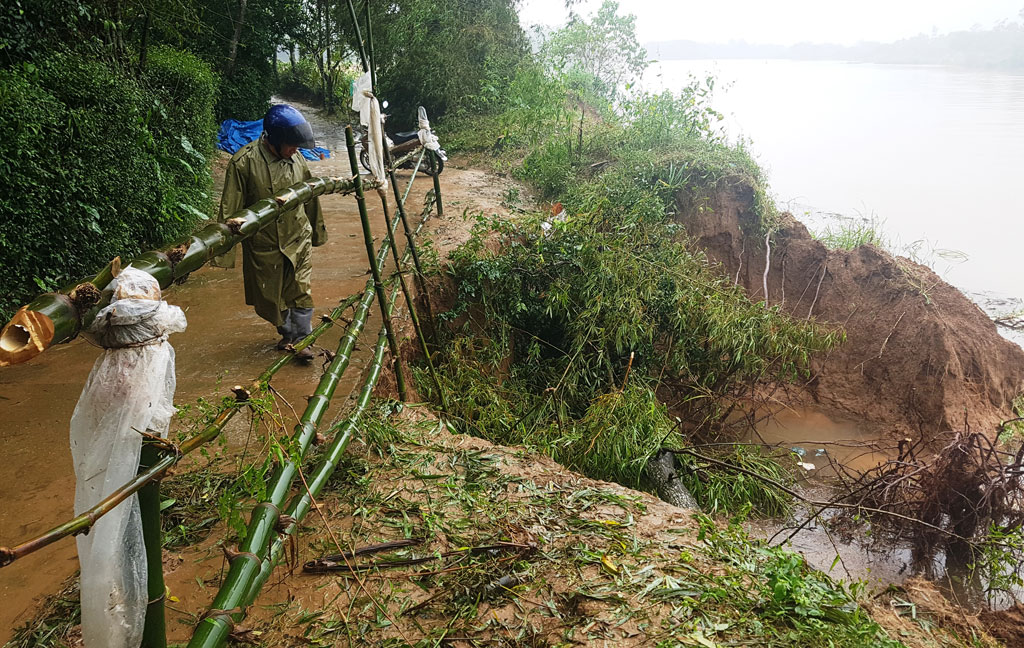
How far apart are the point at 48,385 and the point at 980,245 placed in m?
15.3

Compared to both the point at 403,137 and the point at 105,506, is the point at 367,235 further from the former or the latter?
the point at 403,137

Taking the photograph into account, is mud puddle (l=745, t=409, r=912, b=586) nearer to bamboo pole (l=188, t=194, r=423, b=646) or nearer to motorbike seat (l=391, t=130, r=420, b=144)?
bamboo pole (l=188, t=194, r=423, b=646)

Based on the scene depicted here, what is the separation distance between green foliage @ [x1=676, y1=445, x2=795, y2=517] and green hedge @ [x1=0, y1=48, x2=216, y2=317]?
4829mm

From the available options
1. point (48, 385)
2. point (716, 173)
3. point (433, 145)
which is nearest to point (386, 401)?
point (48, 385)

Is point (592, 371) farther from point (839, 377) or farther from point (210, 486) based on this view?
point (839, 377)

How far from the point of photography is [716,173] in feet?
28.3

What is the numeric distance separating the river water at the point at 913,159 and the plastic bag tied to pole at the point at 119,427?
10.1 metres

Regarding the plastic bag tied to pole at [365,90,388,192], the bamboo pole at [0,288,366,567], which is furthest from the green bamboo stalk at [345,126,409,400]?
the bamboo pole at [0,288,366,567]

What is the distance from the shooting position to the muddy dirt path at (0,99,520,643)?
2.26 meters

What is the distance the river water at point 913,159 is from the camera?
10.8 m

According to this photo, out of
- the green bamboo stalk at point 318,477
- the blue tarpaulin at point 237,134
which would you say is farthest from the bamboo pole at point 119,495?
the blue tarpaulin at point 237,134

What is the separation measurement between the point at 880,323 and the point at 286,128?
823cm

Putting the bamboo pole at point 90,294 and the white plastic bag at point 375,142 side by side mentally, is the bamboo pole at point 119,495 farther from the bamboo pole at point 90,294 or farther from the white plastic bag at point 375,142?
the white plastic bag at point 375,142

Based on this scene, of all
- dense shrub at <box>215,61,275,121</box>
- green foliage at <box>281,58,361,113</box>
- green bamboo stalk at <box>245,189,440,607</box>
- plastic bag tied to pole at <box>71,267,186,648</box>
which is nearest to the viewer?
plastic bag tied to pole at <box>71,267,186,648</box>
